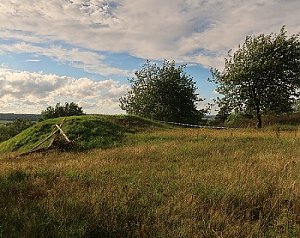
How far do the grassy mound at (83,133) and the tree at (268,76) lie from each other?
42.7 feet

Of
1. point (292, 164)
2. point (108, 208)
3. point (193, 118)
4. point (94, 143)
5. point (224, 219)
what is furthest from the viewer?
point (193, 118)

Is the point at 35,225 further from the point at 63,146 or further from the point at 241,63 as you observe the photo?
the point at 241,63

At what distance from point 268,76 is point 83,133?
69.1 ft

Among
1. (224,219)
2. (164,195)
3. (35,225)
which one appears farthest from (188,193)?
(35,225)

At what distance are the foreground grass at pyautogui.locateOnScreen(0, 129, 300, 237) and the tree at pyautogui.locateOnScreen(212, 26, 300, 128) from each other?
24.6 m

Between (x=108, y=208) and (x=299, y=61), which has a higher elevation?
(x=299, y=61)

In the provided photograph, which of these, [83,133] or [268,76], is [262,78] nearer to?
[268,76]

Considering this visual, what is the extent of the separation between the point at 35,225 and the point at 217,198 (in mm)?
3865

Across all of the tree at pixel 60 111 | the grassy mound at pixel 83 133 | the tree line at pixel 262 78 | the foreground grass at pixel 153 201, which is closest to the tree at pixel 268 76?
the tree line at pixel 262 78

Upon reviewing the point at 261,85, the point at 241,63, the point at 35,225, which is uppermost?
the point at 241,63

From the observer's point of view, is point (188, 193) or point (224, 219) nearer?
point (224, 219)

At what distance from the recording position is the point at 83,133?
78.3 ft

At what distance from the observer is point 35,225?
5754mm

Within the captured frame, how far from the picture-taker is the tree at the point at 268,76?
34875mm
